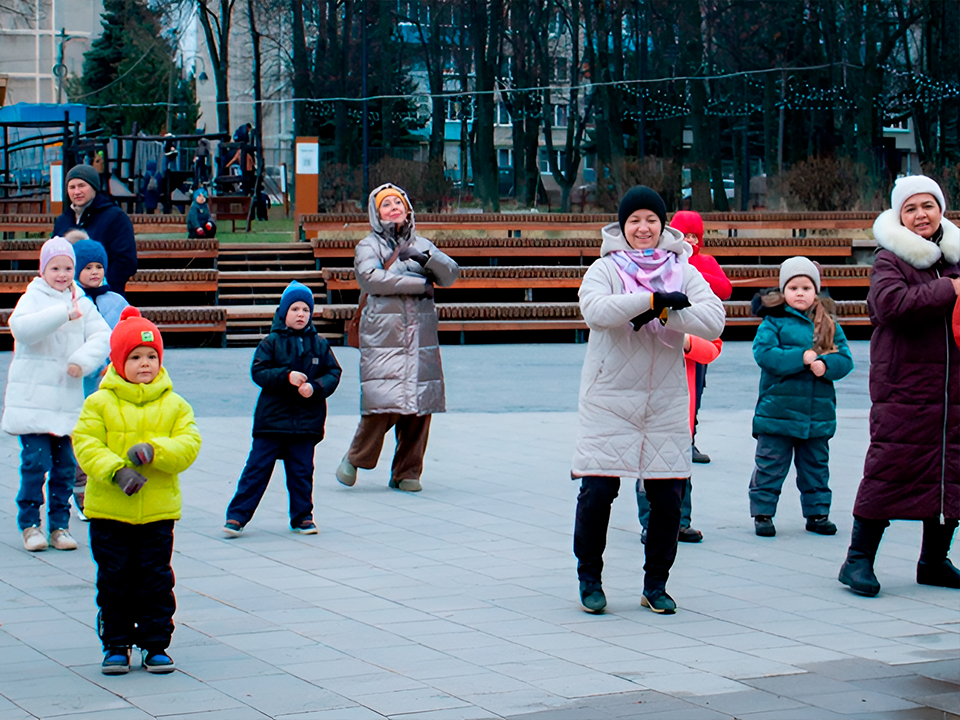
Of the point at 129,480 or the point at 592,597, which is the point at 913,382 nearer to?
the point at 592,597

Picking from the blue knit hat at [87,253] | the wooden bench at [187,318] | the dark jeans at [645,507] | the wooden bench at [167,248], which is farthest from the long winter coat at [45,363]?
the wooden bench at [167,248]

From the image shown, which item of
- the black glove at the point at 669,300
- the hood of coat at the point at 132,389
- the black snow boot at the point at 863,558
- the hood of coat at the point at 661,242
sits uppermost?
the hood of coat at the point at 661,242

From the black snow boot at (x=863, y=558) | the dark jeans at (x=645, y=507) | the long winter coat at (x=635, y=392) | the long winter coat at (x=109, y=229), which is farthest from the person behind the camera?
the long winter coat at (x=109, y=229)

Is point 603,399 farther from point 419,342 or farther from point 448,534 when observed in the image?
point 419,342

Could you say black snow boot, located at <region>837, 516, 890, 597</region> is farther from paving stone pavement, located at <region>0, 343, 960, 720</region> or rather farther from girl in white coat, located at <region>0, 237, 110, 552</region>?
girl in white coat, located at <region>0, 237, 110, 552</region>

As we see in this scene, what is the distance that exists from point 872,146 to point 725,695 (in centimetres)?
2427

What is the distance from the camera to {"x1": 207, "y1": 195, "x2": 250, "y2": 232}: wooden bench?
88.2ft

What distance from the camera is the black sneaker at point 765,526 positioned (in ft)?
24.8

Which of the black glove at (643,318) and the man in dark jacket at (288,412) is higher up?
the black glove at (643,318)

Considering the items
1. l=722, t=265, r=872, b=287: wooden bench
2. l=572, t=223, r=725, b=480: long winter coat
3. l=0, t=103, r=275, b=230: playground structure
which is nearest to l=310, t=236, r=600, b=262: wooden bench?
l=722, t=265, r=872, b=287: wooden bench

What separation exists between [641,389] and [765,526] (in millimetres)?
2132

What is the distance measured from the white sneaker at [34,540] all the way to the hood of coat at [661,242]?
3244 millimetres

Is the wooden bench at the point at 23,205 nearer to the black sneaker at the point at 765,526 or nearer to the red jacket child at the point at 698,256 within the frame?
the red jacket child at the point at 698,256

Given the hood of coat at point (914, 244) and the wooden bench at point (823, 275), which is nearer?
the hood of coat at point (914, 244)
